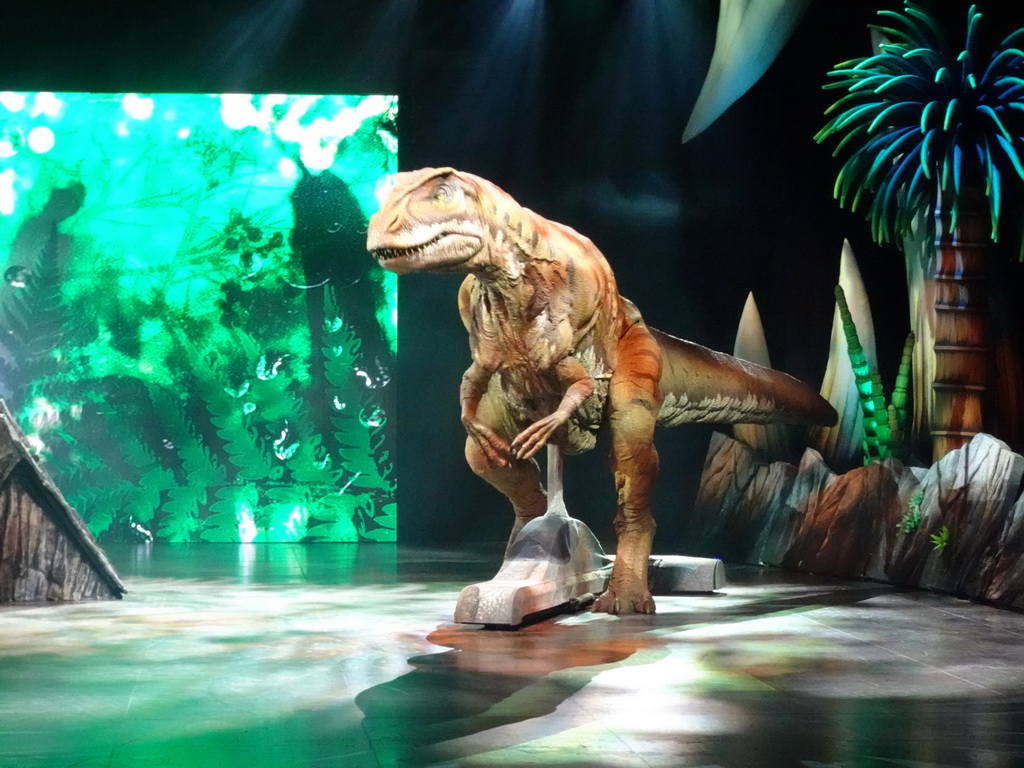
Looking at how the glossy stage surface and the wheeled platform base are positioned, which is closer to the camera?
the glossy stage surface

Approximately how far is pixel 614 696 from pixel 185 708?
995 mm

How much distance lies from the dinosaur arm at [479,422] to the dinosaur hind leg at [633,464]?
444mm

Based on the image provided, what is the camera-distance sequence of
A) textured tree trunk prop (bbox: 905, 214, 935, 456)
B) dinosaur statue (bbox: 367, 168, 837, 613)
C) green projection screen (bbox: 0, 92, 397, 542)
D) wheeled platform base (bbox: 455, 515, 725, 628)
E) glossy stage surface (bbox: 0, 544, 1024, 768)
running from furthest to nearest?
green projection screen (bbox: 0, 92, 397, 542), textured tree trunk prop (bbox: 905, 214, 935, 456), wheeled platform base (bbox: 455, 515, 725, 628), dinosaur statue (bbox: 367, 168, 837, 613), glossy stage surface (bbox: 0, 544, 1024, 768)

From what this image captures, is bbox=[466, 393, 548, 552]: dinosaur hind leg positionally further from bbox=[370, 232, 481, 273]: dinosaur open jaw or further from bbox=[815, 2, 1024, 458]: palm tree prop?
bbox=[815, 2, 1024, 458]: palm tree prop

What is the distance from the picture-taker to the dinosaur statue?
410cm

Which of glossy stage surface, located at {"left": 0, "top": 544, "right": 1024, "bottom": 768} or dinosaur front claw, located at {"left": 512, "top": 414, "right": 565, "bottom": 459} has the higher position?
dinosaur front claw, located at {"left": 512, "top": 414, "right": 565, "bottom": 459}

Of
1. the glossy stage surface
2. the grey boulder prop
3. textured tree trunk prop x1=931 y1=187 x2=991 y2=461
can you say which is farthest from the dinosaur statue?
textured tree trunk prop x1=931 y1=187 x2=991 y2=461

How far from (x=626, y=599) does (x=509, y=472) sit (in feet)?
2.19

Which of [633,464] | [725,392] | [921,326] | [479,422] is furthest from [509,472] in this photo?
[921,326]

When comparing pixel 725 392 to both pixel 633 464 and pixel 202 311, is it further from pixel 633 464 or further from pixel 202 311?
pixel 202 311

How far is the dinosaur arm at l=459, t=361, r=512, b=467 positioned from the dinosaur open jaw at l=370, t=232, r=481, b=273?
0.58 metres

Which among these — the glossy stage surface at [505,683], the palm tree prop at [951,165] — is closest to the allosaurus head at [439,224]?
the glossy stage surface at [505,683]

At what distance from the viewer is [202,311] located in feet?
28.5

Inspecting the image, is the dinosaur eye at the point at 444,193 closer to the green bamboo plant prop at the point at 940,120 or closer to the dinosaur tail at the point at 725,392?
the dinosaur tail at the point at 725,392
